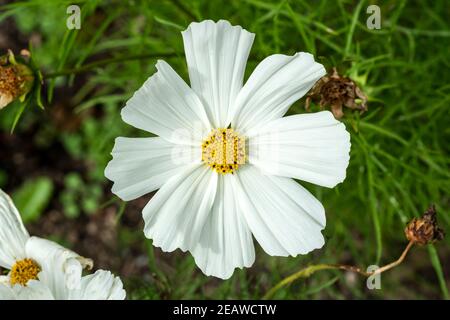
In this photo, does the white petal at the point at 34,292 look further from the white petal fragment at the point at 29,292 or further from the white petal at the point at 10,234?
the white petal at the point at 10,234

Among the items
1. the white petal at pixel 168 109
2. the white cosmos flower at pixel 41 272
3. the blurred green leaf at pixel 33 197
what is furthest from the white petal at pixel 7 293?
the blurred green leaf at pixel 33 197

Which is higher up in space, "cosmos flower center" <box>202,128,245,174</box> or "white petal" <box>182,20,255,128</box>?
"white petal" <box>182,20,255,128</box>

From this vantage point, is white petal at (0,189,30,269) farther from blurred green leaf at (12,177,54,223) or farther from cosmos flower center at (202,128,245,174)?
blurred green leaf at (12,177,54,223)

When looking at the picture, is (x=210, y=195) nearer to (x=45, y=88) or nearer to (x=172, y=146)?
(x=172, y=146)

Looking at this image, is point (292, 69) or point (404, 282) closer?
point (292, 69)

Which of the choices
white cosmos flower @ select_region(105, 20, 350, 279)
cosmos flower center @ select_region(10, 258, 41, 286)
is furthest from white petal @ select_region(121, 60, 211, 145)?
cosmos flower center @ select_region(10, 258, 41, 286)
